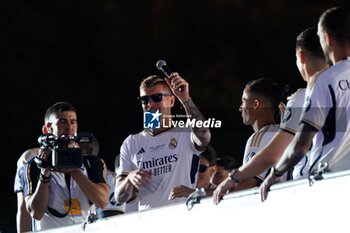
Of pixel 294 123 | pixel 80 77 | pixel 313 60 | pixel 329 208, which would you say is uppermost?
pixel 80 77

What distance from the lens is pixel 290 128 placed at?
200 inches

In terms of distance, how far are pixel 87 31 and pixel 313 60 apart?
8.97 m

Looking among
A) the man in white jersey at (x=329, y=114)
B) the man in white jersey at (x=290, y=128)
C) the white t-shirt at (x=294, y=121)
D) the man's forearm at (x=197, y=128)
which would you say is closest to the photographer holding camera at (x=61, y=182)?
the man's forearm at (x=197, y=128)

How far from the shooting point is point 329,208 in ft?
14.2

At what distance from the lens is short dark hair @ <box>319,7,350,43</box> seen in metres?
5.04

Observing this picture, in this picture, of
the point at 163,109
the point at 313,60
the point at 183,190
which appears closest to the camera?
the point at 313,60

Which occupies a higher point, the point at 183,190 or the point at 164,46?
the point at 164,46

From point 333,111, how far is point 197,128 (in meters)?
1.81

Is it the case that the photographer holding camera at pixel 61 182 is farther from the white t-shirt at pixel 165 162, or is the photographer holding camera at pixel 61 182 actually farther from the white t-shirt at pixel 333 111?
the white t-shirt at pixel 333 111

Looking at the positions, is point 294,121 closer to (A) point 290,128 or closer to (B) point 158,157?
(A) point 290,128

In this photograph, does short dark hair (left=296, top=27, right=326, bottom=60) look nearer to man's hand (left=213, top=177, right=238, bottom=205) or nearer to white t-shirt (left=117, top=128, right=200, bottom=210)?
man's hand (left=213, top=177, right=238, bottom=205)

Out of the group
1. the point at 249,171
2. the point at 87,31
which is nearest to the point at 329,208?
the point at 249,171

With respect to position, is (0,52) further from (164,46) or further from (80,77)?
(164,46)

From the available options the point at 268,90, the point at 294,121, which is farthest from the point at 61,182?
the point at 294,121
